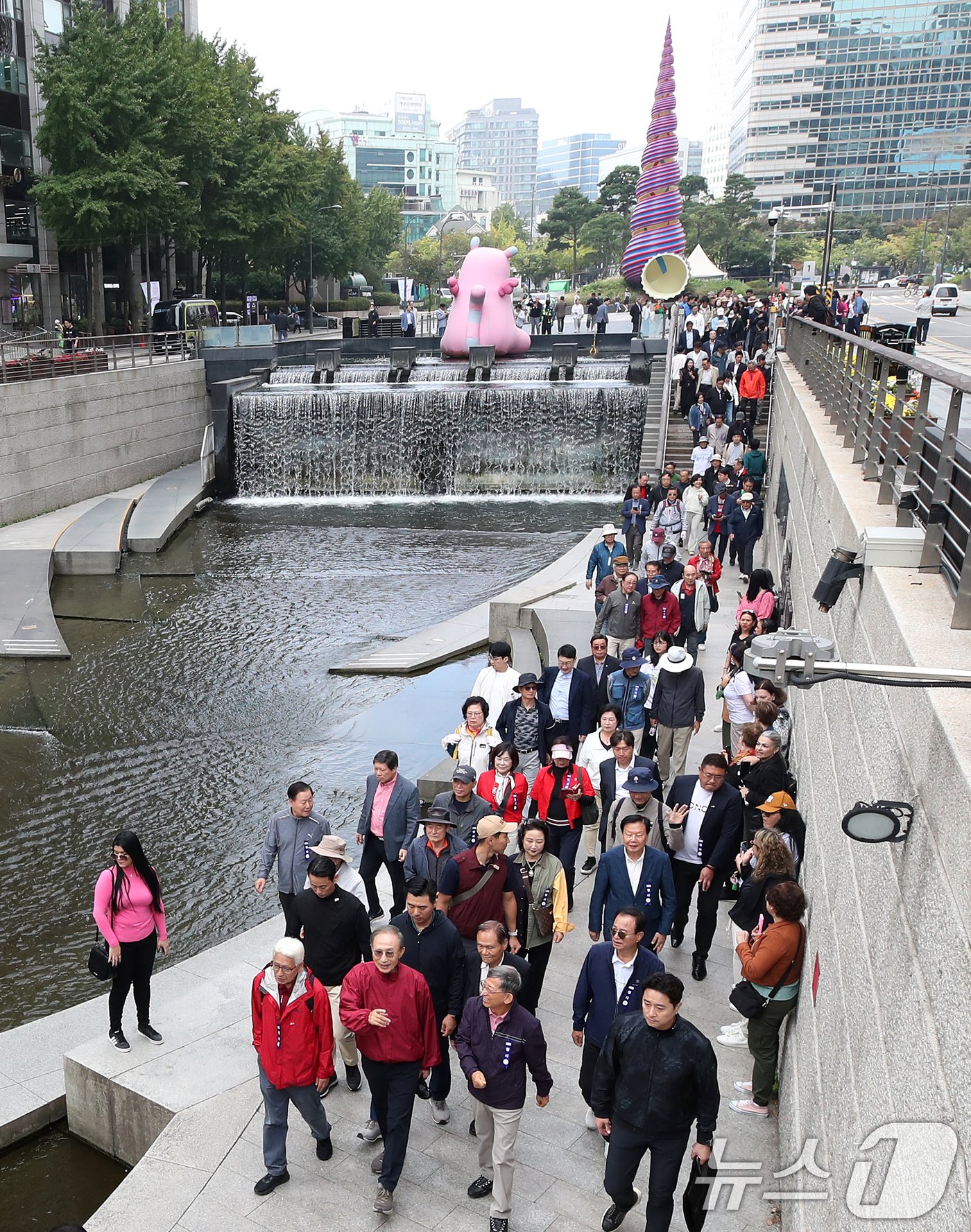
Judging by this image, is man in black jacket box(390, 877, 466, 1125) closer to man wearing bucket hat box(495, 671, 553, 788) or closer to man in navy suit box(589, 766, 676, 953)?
man in navy suit box(589, 766, 676, 953)

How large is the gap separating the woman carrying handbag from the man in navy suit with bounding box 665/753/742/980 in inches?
48.2

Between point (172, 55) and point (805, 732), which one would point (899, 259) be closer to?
point (172, 55)

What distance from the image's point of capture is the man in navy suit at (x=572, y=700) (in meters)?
9.49

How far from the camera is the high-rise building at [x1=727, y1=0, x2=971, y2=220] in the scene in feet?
441

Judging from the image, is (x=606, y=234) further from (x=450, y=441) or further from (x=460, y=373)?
(x=450, y=441)

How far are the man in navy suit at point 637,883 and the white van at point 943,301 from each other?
91.0 feet

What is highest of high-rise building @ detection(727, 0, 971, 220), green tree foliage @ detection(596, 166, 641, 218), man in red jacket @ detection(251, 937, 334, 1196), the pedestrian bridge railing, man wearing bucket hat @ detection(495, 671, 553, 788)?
high-rise building @ detection(727, 0, 971, 220)

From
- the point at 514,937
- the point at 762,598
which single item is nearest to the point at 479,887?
the point at 514,937

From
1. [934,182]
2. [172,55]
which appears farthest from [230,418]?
[934,182]

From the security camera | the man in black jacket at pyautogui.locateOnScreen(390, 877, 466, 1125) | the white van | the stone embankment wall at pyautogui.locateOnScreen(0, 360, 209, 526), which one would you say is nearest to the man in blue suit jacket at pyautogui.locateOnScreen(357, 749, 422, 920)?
the man in black jacket at pyautogui.locateOnScreen(390, 877, 466, 1125)

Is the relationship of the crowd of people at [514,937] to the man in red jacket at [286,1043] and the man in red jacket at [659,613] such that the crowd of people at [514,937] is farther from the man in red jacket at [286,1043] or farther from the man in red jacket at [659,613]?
the man in red jacket at [659,613]

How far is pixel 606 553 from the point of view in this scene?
13461 millimetres

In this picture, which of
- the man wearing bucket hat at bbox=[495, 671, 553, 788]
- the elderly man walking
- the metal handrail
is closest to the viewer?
the elderly man walking

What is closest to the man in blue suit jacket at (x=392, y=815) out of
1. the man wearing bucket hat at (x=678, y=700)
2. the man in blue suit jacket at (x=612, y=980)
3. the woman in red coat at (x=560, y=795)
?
the woman in red coat at (x=560, y=795)
